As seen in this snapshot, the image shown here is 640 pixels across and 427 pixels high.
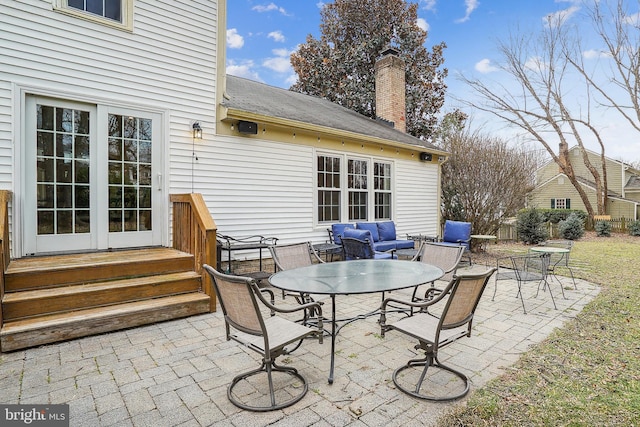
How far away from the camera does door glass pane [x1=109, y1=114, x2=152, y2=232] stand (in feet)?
16.8

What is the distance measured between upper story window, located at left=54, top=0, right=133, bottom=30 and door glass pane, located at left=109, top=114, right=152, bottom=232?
1.34 m

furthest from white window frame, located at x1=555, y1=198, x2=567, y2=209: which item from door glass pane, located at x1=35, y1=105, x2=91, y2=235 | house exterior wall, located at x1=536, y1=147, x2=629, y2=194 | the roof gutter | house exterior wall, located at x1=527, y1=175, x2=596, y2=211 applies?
door glass pane, located at x1=35, y1=105, x2=91, y2=235

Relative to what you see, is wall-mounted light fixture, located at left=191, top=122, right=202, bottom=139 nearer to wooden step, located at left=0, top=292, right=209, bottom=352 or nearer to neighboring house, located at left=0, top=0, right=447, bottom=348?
neighboring house, located at left=0, top=0, right=447, bottom=348

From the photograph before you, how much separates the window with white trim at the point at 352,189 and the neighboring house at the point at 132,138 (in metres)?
0.28

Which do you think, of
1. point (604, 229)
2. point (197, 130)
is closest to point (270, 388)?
point (197, 130)

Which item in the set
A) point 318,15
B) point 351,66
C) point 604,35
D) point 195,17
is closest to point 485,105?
point 604,35

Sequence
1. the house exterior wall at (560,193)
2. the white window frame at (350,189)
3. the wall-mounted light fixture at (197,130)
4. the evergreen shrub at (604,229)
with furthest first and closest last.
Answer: the house exterior wall at (560,193) → the evergreen shrub at (604,229) → the white window frame at (350,189) → the wall-mounted light fixture at (197,130)

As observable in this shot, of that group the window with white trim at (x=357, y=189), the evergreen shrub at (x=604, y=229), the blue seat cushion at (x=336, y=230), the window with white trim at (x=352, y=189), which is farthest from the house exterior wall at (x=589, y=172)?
the blue seat cushion at (x=336, y=230)

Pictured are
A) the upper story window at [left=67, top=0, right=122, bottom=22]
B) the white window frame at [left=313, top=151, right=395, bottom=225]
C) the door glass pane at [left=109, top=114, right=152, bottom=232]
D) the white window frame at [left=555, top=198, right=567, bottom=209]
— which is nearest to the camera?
the upper story window at [left=67, top=0, right=122, bottom=22]

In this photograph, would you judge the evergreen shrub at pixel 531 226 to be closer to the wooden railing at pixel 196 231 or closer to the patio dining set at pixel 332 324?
the patio dining set at pixel 332 324

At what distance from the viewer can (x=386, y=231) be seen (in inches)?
328

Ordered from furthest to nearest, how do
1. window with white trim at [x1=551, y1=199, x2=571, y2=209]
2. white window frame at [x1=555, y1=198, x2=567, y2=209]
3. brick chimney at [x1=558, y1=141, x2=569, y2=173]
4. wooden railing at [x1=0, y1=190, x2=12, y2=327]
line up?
white window frame at [x1=555, y1=198, x2=567, y2=209] → window with white trim at [x1=551, y1=199, x2=571, y2=209] → brick chimney at [x1=558, y1=141, x2=569, y2=173] → wooden railing at [x1=0, y1=190, x2=12, y2=327]

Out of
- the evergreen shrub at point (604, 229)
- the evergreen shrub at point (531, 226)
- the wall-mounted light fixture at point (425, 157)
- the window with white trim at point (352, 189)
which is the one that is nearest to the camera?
the window with white trim at point (352, 189)

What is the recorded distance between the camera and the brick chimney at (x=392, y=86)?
1171cm
